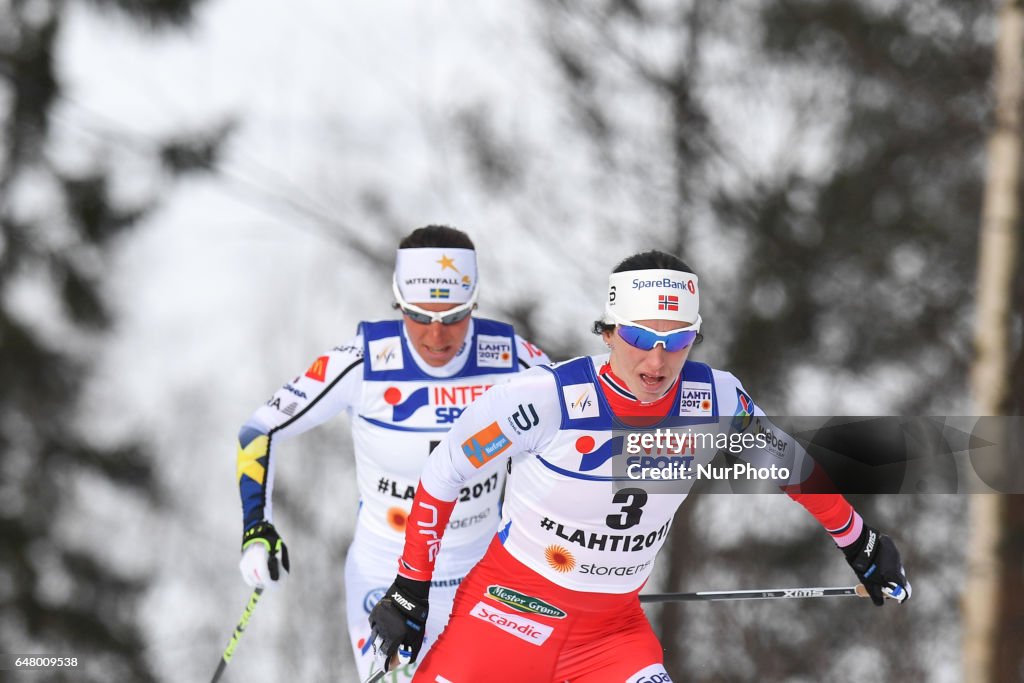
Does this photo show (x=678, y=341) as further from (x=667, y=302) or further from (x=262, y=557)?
(x=262, y=557)

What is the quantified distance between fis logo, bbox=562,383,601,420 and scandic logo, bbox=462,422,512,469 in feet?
0.80

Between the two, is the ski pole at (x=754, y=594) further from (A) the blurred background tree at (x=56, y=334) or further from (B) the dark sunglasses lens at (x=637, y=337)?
(A) the blurred background tree at (x=56, y=334)

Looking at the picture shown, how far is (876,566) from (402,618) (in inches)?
71.7

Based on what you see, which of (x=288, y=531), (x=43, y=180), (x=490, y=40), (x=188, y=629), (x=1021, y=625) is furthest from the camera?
(x=188, y=629)

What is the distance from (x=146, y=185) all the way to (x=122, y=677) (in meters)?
6.85

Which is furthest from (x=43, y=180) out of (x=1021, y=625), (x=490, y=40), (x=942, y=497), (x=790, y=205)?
(x=1021, y=625)

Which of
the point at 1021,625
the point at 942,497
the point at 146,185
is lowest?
the point at 942,497

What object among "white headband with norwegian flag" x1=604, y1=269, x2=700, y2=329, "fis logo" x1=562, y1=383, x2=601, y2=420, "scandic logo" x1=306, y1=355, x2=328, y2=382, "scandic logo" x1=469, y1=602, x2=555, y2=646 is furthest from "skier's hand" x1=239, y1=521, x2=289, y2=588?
"white headband with norwegian flag" x1=604, y1=269, x2=700, y2=329

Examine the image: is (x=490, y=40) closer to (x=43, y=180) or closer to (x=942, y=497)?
(x=43, y=180)

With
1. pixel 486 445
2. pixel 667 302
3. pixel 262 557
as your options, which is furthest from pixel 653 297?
pixel 262 557

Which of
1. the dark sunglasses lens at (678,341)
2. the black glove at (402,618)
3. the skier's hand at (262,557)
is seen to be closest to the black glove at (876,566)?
the dark sunglasses lens at (678,341)

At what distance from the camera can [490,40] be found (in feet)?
44.3

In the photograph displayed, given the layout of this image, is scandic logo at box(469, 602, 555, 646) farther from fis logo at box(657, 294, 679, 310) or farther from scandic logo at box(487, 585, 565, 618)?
fis logo at box(657, 294, 679, 310)

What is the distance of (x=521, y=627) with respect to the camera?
3.96 m
